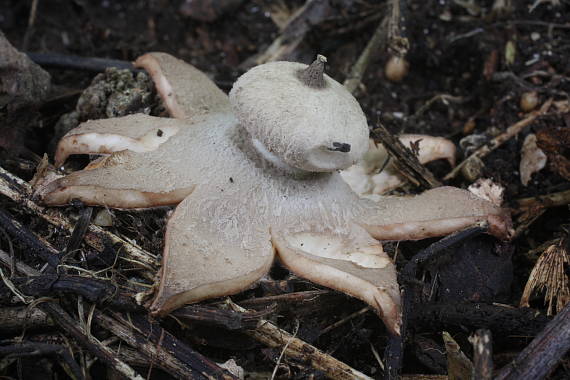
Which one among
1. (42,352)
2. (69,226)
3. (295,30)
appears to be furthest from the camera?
(295,30)

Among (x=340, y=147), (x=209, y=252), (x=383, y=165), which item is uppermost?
(x=340, y=147)

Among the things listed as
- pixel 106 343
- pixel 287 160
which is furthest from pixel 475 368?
pixel 106 343

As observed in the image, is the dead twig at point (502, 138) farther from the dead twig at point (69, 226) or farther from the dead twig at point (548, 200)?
the dead twig at point (69, 226)

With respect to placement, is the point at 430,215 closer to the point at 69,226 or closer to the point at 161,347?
the point at 161,347

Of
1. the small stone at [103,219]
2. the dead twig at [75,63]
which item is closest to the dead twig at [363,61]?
the dead twig at [75,63]

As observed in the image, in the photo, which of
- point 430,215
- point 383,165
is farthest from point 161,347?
point 383,165

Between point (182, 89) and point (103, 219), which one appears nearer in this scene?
point (103, 219)

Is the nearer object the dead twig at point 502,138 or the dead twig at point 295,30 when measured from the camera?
the dead twig at point 502,138

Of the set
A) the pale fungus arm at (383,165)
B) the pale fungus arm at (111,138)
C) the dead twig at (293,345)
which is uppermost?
the pale fungus arm at (111,138)
